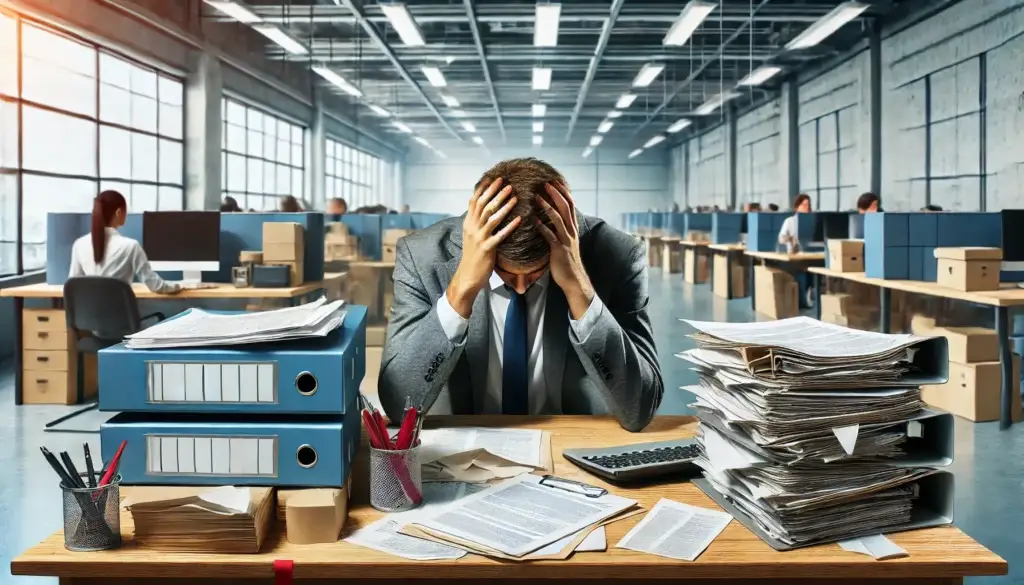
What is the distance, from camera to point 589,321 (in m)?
1.47

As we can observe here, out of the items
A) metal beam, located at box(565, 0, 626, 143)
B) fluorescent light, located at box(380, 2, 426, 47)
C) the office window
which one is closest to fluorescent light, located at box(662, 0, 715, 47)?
metal beam, located at box(565, 0, 626, 143)

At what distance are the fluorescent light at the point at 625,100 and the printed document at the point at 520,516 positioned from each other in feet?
47.2

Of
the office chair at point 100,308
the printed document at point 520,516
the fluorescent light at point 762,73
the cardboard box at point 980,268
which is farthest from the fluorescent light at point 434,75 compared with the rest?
the printed document at point 520,516

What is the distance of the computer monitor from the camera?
543cm

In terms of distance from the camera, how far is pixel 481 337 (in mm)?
1682

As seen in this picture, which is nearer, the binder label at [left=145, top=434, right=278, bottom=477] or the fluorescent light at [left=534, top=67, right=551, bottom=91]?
the binder label at [left=145, top=434, right=278, bottom=477]

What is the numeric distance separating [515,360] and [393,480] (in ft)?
2.12

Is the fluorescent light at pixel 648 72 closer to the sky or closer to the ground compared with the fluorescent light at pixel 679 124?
closer to the ground

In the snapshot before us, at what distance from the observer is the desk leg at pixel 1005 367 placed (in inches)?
170

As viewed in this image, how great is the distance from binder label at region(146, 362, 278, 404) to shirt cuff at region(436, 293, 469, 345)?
1.60ft

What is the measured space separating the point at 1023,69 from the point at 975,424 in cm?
430

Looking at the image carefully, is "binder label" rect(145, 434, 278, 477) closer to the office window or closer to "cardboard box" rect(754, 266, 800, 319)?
"cardboard box" rect(754, 266, 800, 319)

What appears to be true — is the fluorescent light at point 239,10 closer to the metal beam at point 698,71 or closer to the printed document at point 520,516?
the metal beam at point 698,71

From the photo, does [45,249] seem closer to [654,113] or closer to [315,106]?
[315,106]
